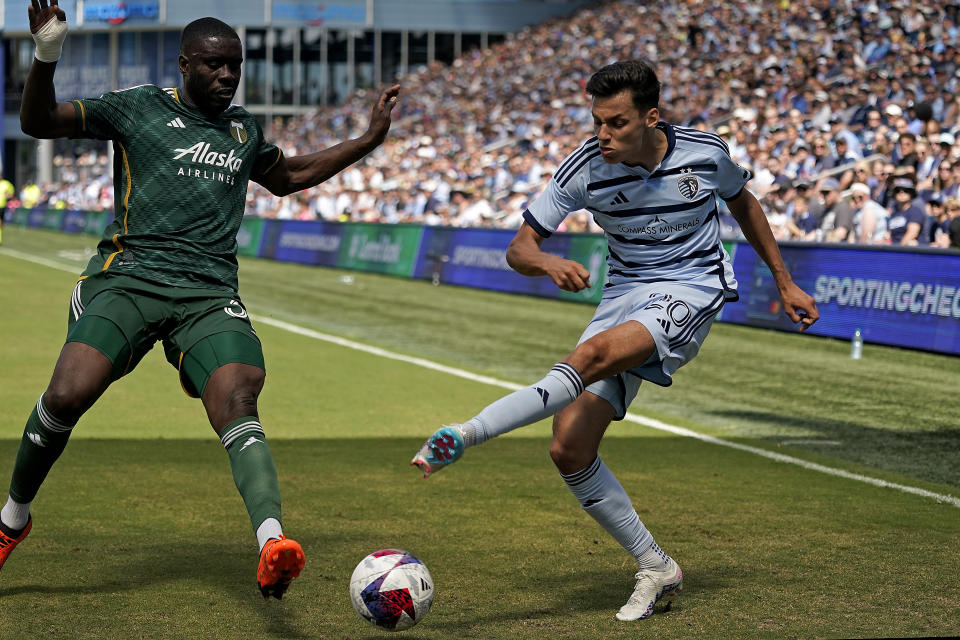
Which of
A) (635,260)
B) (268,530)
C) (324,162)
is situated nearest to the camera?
(268,530)

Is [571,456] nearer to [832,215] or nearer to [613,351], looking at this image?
[613,351]

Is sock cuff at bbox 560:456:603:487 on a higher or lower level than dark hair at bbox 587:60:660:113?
lower

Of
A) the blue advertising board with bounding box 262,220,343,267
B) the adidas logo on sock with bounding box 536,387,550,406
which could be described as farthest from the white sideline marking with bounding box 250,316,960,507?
the blue advertising board with bounding box 262,220,343,267

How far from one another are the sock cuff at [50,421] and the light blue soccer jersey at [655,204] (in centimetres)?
205

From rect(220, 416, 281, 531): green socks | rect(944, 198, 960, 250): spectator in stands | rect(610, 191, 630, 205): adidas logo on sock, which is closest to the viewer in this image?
rect(220, 416, 281, 531): green socks

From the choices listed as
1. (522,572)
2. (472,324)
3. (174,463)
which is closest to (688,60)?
(472,324)

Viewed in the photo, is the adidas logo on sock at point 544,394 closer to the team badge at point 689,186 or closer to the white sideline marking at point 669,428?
the team badge at point 689,186

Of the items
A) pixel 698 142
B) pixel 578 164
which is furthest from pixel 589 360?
pixel 698 142

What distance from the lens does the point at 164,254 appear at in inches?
214

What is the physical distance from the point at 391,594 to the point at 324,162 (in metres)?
2.13

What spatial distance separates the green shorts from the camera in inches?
206

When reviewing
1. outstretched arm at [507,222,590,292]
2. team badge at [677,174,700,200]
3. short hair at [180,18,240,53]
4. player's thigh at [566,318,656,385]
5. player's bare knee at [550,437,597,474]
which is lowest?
player's bare knee at [550,437,597,474]

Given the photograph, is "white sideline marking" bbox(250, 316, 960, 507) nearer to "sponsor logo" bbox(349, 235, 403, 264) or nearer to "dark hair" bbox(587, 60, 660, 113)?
"dark hair" bbox(587, 60, 660, 113)

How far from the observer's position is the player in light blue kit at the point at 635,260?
17.5 ft
